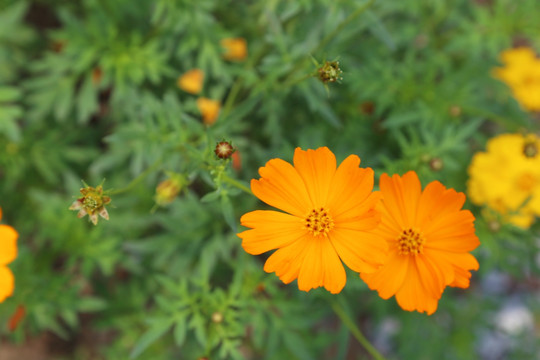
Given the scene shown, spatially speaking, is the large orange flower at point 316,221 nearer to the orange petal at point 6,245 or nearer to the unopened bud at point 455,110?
the orange petal at point 6,245

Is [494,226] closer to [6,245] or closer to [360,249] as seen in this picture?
[360,249]

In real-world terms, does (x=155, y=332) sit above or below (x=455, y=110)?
below

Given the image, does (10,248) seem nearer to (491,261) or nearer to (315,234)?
(315,234)

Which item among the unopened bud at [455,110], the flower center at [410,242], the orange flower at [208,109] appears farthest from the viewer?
the orange flower at [208,109]

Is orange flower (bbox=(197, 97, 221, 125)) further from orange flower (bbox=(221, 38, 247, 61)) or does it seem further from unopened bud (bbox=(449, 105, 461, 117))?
unopened bud (bbox=(449, 105, 461, 117))

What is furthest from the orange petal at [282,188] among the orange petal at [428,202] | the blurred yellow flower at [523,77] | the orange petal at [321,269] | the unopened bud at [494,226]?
the blurred yellow flower at [523,77]

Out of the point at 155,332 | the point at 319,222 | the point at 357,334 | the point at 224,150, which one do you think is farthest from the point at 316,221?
the point at 155,332

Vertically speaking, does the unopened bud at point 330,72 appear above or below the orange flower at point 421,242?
above

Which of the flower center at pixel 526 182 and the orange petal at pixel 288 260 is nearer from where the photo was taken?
the orange petal at pixel 288 260
